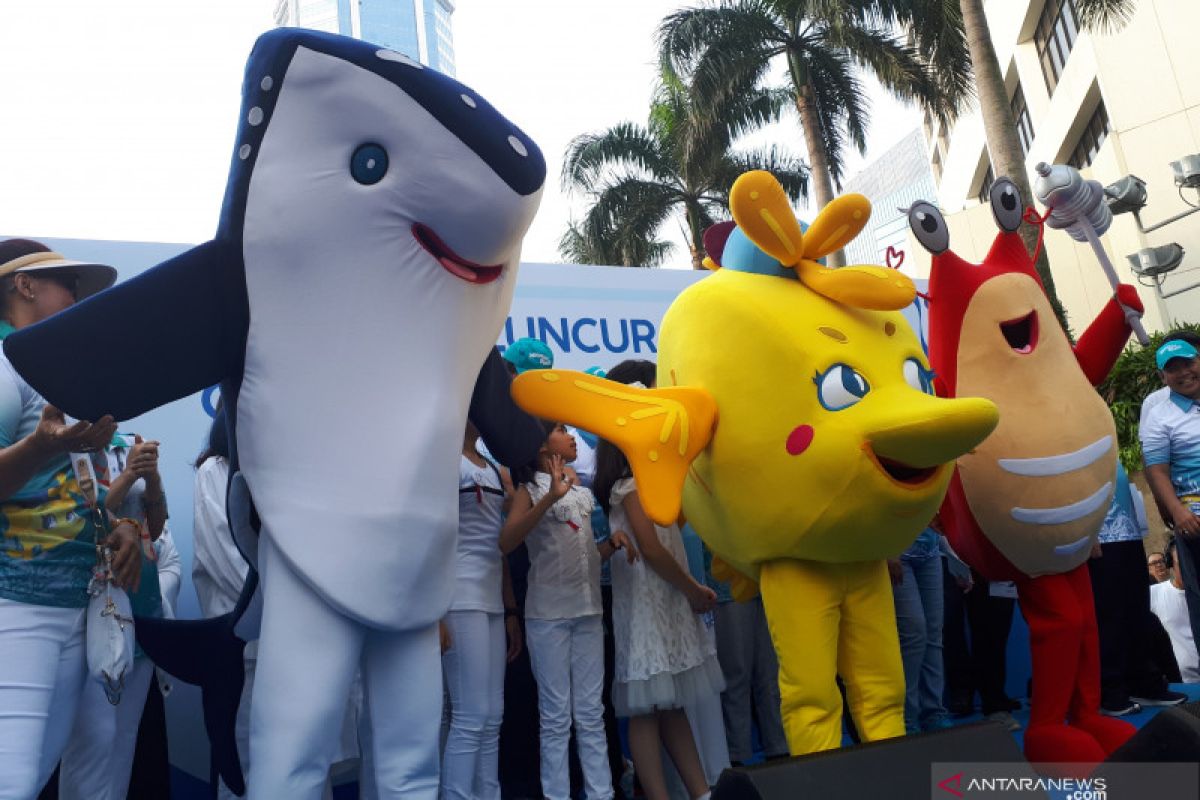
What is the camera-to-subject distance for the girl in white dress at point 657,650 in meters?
3.45

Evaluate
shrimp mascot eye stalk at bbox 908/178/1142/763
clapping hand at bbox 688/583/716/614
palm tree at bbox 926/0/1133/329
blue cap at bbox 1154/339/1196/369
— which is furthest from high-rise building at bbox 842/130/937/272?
clapping hand at bbox 688/583/716/614

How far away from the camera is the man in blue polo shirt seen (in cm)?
425

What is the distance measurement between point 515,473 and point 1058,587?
6.39 feet

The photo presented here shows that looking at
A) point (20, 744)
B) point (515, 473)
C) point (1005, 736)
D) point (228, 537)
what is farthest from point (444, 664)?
point (1005, 736)

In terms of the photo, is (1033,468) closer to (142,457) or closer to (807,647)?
(807,647)

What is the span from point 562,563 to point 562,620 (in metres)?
0.20

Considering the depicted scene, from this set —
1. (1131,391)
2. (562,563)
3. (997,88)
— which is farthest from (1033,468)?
(1131,391)

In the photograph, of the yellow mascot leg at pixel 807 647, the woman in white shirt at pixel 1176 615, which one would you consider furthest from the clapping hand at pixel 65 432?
the woman in white shirt at pixel 1176 615

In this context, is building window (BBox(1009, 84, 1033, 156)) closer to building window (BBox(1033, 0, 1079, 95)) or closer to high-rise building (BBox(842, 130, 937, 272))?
building window (BBox(1033, 0, 1079, 95))

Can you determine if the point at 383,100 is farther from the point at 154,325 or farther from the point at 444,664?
the point at 444,664

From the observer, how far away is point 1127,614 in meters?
4.66

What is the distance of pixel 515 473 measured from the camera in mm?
3041

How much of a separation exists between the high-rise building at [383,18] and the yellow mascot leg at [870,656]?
6980 cm

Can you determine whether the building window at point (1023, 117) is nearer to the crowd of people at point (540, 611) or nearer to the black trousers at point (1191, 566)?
the crowd of people at point (540, 611)
